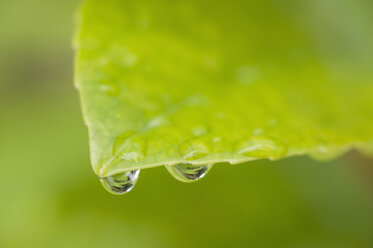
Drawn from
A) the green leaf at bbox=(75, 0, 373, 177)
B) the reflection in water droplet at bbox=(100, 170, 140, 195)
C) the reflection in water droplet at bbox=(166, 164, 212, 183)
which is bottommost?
the reflection in water droplet at bbox=(166, 164, 212, 183)

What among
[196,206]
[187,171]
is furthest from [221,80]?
[196,206]

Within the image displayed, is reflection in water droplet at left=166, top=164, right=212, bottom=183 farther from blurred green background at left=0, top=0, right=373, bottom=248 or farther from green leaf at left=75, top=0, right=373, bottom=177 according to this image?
blurred green background at left=0, top=0, right=373, bottom=248

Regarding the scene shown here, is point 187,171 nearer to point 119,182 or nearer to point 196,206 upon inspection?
point 119,182

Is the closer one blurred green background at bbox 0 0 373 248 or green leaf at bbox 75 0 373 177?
A: green leaf at bbox 75 0 373 177

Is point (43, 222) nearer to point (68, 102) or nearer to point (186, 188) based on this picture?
point (186, 188)

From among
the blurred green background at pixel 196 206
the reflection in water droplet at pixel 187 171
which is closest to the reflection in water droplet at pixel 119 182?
the reflection in water droplet at pixel 187 171

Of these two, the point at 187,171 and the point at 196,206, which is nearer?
the point at 187,171

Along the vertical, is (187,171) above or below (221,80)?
below

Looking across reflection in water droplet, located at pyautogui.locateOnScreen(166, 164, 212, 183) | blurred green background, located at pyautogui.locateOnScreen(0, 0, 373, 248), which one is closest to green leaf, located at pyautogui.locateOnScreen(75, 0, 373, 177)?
reflection in water droplet, located at pyautogui.locateOnScreen(166, 164, 212, 183)
